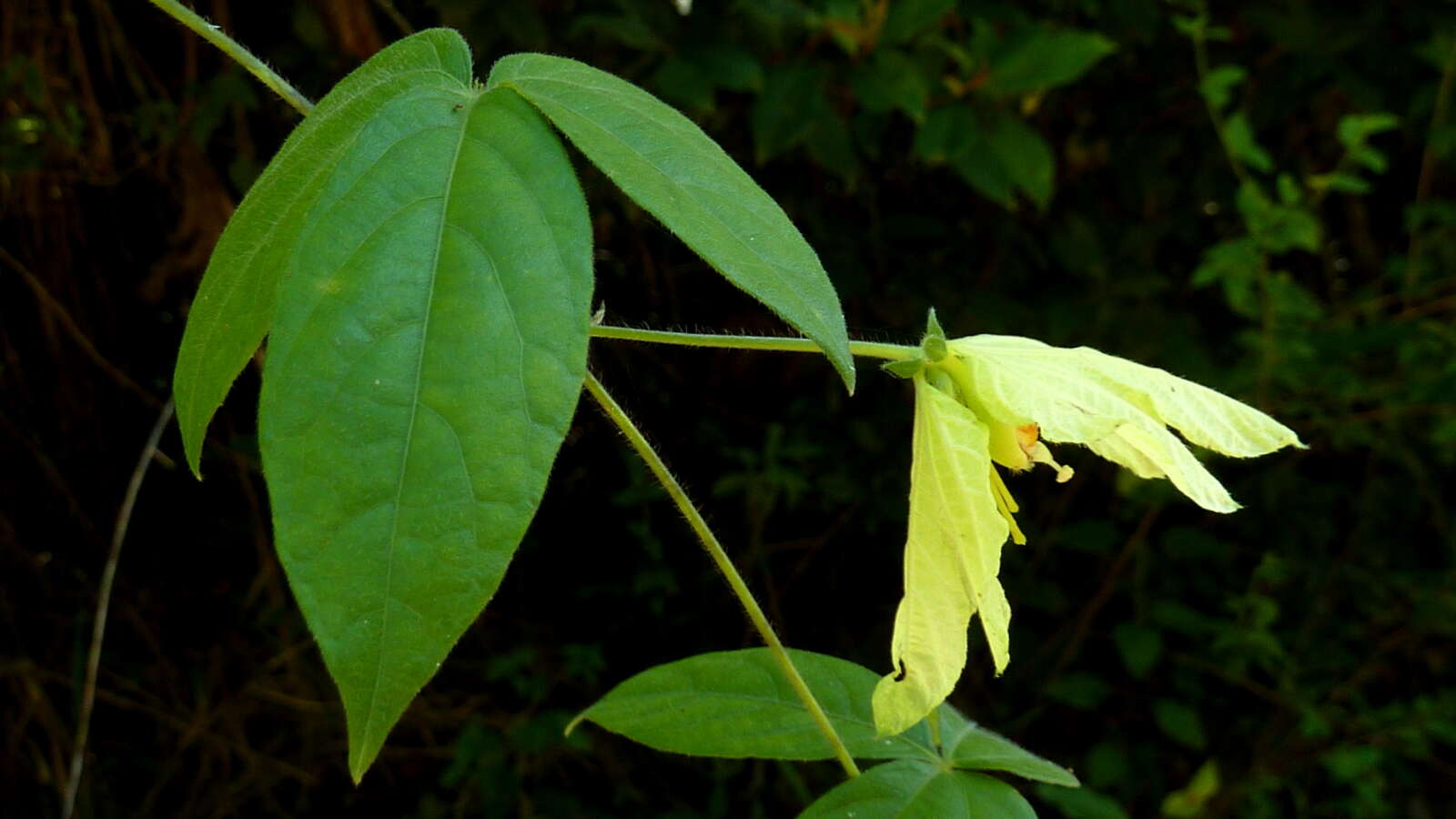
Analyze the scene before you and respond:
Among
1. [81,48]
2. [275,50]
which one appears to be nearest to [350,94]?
[275,50]

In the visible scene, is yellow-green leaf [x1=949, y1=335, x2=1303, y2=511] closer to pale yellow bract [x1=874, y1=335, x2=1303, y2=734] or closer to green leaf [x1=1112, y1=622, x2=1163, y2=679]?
pale yellow bract [x1=874, y1=335, x2=1303, y2=734]

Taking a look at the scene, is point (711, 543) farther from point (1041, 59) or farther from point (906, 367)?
point (1041, 59)

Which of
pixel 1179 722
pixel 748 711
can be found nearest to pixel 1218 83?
pixel 1179 722

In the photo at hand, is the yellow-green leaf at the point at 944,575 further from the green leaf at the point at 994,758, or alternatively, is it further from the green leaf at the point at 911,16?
the green leaf at the point at 911,16

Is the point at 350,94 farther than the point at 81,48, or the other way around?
the point at 81,48

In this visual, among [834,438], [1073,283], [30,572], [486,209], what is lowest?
[486,209]

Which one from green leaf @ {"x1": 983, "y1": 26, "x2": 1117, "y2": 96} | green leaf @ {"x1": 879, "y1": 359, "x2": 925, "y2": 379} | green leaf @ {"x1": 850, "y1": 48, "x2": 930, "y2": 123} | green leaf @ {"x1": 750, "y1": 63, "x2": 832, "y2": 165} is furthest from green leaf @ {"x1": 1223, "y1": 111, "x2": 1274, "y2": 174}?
green leaf @ {"x1": 879, "y1": 359, "x2": 925, "y2": 379}

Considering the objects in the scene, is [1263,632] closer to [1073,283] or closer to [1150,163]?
[1073,283]
